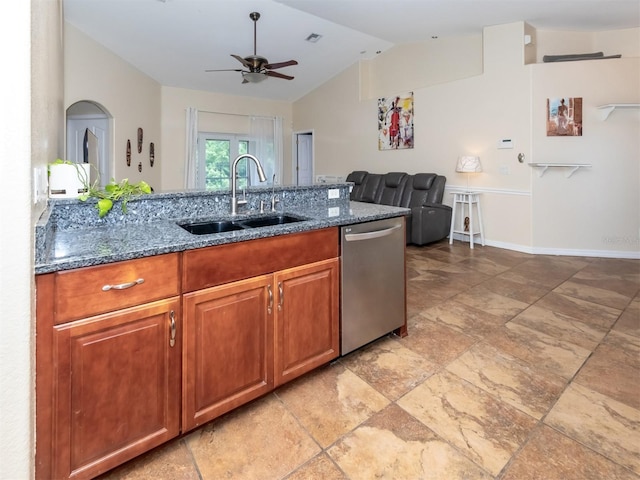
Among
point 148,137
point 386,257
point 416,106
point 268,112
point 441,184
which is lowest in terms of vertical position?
point 386,257

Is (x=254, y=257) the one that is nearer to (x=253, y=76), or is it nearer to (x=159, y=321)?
(x=159, y=321)

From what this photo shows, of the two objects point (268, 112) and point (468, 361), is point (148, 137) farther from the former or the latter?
point (468, 361)

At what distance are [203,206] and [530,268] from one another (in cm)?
372

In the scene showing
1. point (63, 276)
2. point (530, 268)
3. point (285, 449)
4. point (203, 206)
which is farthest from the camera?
point (530, 268)

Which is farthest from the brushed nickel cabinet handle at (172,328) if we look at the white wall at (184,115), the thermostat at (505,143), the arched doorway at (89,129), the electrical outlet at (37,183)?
the white wall at (184,115)

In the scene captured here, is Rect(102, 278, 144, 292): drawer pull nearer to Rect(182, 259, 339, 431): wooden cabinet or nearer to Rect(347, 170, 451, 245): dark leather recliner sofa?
Rect(182, 259, 339, 431): wooden cabinet

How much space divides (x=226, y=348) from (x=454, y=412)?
109 cm

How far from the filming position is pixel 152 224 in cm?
176

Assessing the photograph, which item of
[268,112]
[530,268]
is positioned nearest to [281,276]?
[530,268]

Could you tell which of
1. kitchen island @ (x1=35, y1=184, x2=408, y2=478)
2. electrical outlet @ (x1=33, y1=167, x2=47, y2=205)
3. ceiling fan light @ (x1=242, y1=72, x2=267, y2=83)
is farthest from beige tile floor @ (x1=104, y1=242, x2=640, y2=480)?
ceiling fan light @ (x1=242, y1=72, x2=267, y2=83)

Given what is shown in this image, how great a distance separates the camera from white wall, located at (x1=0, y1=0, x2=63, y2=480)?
91 centimetres

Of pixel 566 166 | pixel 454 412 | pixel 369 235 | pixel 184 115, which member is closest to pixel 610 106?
pixel 566 166

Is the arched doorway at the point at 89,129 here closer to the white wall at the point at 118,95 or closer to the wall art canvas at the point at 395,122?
the white wall at the point at 118,95

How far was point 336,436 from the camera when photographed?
153cm
